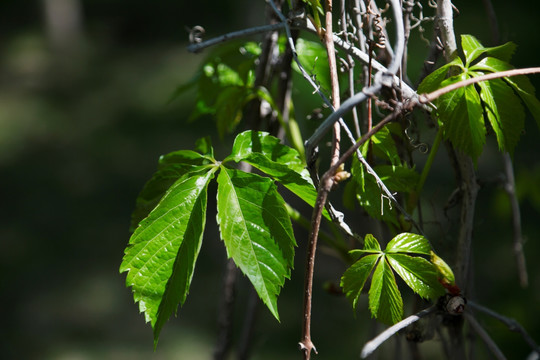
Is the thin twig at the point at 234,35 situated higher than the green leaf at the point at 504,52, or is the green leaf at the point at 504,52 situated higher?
the thin twig at the point at 234,35

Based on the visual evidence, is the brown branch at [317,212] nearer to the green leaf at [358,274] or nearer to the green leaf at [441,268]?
the green leaf at [358,274]

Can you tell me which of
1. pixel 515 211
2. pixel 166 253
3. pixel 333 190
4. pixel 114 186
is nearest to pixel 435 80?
pixel 333 190

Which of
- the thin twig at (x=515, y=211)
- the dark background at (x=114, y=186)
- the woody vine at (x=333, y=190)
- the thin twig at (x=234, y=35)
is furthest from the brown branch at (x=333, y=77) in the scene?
the thin twig at (x=515, y=211)

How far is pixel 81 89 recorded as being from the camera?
686 centimetres

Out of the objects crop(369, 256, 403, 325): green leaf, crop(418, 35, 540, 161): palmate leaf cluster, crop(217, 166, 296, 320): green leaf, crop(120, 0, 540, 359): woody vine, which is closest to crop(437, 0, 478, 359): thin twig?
crop(120, 0, 540, 359): woody vine

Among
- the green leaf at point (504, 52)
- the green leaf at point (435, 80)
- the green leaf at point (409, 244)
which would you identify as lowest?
the green leaf at point (409, 244)

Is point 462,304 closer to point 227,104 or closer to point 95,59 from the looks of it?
point 227,104

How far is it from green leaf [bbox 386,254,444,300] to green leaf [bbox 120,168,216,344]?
0.27 meters

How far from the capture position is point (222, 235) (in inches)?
25.9

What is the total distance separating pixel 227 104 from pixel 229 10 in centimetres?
658

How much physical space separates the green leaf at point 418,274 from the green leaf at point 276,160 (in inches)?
4.7

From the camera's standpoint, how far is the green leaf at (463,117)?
0.66 meters

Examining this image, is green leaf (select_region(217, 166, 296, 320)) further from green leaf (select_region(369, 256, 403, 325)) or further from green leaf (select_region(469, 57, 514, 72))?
green leaf (select_region(469, 57, 514, 72))

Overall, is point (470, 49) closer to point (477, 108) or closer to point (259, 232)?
point (477, 108)
